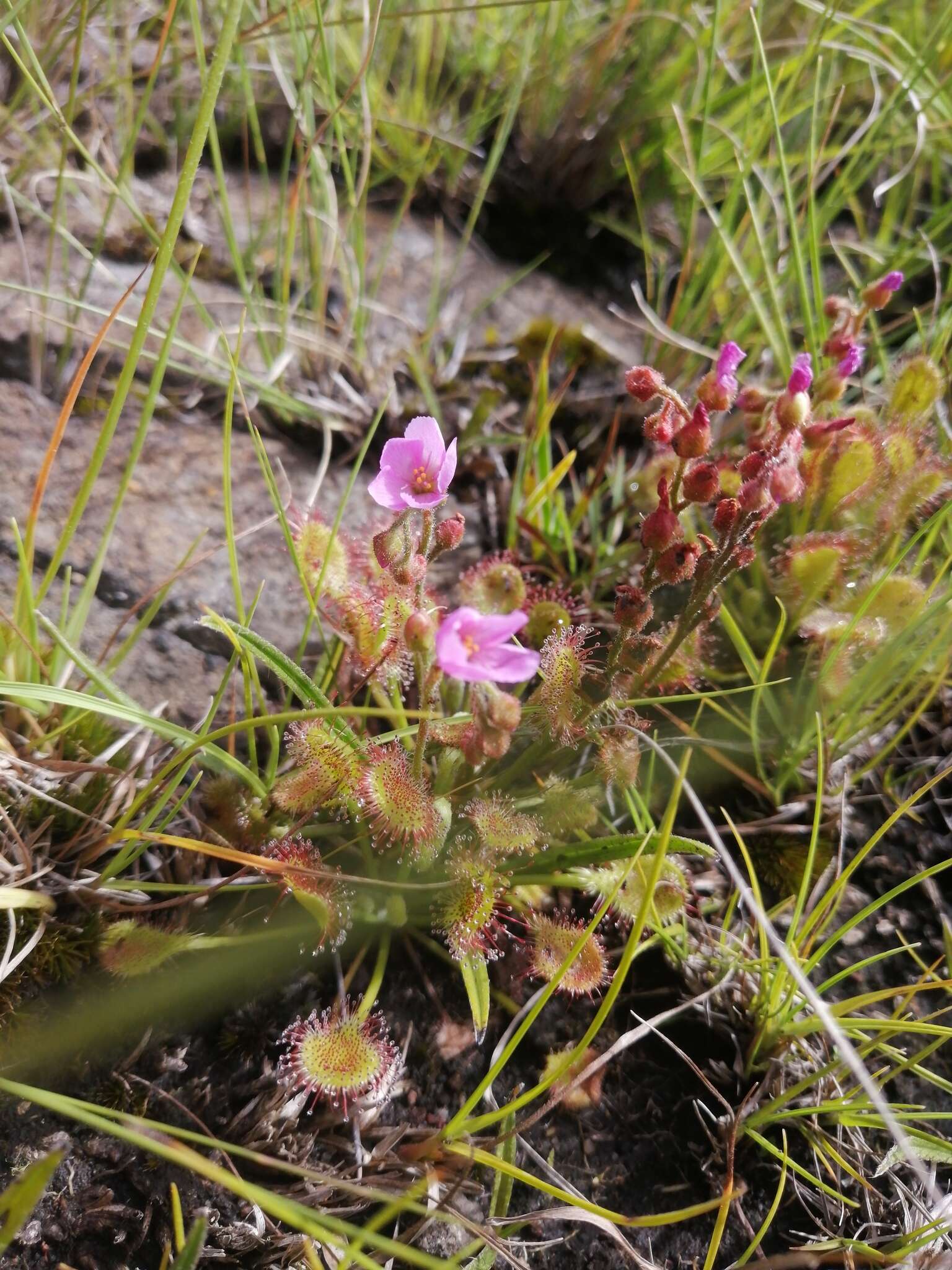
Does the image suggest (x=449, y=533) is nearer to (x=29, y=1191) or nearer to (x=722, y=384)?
(x=722, y=384)

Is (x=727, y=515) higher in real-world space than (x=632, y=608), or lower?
higher

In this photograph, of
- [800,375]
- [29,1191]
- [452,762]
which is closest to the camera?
[29,1191]

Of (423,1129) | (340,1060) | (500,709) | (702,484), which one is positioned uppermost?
(702,484)

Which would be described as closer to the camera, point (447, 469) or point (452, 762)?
point (447, 469)

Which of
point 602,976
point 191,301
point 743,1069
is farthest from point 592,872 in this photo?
point 191,301

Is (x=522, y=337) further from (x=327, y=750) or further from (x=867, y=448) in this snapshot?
(x=327, y=750)

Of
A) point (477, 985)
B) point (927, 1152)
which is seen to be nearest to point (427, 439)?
point (477, 985)

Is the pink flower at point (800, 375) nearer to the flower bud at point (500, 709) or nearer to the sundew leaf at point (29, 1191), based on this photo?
the flower bud at point (500, 709)

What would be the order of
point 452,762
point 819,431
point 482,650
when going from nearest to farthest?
point 482,650 < point 819,431 < point 452,762
